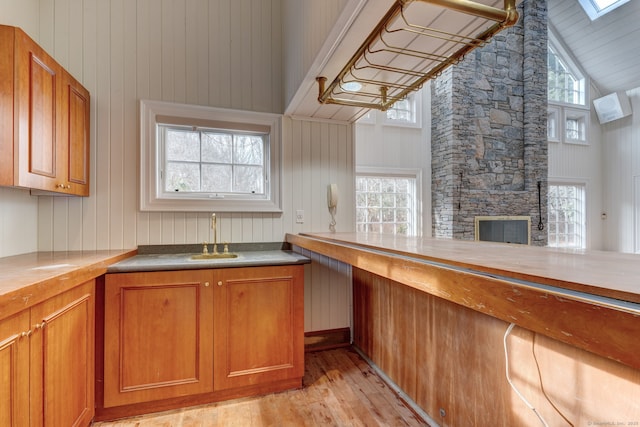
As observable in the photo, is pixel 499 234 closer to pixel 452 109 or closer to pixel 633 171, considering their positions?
pixel 452 109

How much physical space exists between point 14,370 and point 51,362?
9.2 inches

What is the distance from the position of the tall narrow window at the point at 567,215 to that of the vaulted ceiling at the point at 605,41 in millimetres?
2261

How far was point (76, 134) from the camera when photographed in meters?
1.96

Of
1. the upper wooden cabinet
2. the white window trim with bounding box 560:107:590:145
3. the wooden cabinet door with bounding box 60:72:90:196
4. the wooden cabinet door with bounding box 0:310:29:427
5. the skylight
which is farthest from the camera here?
the white window trim with bounding box 560:107:590:145

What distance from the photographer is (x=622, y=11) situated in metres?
5.29

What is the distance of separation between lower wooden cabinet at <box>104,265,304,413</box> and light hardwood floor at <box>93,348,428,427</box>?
9 centimetres

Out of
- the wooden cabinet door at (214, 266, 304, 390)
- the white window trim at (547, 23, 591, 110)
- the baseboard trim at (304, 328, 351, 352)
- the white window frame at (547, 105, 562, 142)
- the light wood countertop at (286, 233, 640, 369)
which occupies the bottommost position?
the baseboard trim at (304, 328, 351, 352)

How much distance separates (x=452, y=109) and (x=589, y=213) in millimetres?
4272

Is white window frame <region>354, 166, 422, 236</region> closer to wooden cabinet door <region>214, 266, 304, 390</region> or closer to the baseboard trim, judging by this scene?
the baseboard trim

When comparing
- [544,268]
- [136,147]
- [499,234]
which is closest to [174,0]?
[136,147]

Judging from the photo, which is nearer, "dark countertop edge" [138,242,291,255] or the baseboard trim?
"dark countertop edge" [138,242,291,255]

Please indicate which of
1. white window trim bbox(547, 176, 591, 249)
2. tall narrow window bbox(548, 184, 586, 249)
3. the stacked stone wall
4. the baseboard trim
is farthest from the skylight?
the baseboard trim

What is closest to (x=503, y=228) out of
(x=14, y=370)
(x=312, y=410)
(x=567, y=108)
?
(x=567, y=108)

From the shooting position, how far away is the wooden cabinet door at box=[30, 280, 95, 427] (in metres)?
1.19
